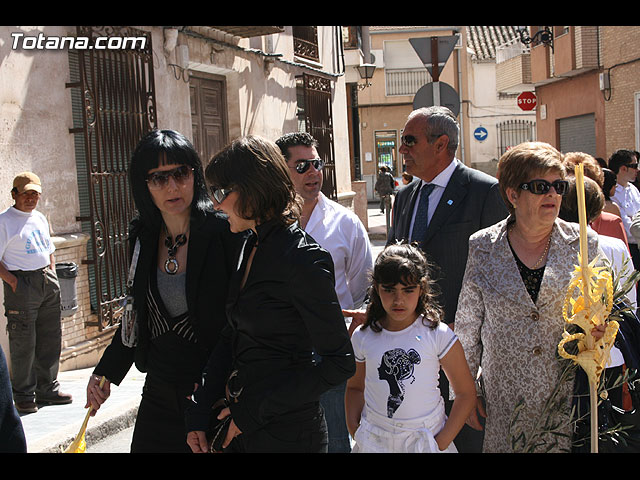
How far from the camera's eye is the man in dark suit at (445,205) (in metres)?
4.02

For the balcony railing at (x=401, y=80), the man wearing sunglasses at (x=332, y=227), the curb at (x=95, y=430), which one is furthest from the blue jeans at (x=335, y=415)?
the balcony railing at (x=401, y=80)

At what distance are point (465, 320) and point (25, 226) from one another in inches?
182

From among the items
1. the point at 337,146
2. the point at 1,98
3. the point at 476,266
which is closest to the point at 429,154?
the point at 476,266

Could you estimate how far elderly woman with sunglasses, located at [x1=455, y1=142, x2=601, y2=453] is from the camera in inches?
131

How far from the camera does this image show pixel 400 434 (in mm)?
3344

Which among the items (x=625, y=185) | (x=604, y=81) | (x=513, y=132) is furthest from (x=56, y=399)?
(x=513, y=132)

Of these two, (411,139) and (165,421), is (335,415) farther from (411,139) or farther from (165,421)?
(411,139)

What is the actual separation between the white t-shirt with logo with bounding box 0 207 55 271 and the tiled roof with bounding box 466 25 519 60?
41.3 m

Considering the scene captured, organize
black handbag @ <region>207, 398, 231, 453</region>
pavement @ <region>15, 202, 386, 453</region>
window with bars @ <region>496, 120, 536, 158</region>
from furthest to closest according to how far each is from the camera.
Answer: window with bars @ <region>496, 120, 536, 158</region> → pavement @ <region>15, 202, 386, 453</region> → black handbag @ <region>207, 398, 231, 453</region>

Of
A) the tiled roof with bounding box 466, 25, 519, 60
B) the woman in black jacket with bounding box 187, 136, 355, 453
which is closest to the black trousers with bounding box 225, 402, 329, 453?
the woman in black jacket with bounding box 187, 136, 355, 453

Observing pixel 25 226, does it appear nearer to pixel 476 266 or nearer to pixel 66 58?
pixel 66 58

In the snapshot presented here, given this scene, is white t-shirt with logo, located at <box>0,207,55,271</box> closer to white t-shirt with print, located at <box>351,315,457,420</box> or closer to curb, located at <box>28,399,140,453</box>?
curb, located at <box>28,399,140,453</box>

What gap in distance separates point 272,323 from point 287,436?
0.39 m

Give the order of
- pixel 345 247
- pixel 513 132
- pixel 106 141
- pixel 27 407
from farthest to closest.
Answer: pixel 513 132
pixel 106 141
pixel 27 407
pixel 345 247
